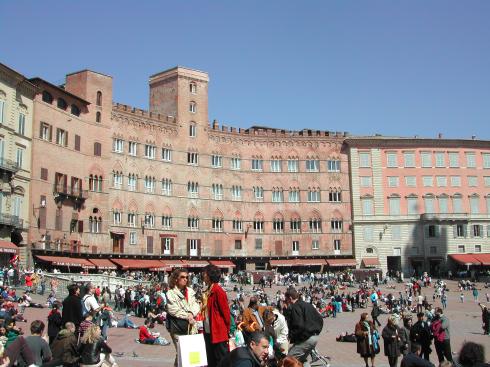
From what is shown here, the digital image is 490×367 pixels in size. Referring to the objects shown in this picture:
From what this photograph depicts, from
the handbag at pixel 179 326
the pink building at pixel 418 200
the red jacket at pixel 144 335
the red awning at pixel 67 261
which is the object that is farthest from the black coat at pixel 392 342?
the pink building at pixel 418 200

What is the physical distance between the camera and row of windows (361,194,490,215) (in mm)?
70250

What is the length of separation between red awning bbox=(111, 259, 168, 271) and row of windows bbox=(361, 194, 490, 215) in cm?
2467

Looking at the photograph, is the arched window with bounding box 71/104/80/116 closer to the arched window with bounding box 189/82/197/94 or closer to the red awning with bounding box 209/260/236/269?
the arched window with bounding box 189/82/197/94

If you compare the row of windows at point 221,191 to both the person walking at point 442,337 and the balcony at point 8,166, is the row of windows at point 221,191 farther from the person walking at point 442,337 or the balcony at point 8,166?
the person walking at point 442,337

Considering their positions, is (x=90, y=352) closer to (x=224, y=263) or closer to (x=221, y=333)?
(x=221, y=333)

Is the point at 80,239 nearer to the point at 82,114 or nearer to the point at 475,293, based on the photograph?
the point at 82,114

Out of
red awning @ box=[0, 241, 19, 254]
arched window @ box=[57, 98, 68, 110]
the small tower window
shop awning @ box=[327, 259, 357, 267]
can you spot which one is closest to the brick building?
the small tower window

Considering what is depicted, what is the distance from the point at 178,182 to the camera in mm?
63938

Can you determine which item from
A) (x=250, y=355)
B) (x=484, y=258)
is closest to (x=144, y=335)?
(x=250, y=355)

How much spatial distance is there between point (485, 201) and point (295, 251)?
77.1 feet

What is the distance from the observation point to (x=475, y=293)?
48.8 metres

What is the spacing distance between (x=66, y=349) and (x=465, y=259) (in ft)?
199

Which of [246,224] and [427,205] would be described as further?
[427,205]

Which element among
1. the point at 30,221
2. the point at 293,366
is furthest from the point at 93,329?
the point at 30,221
